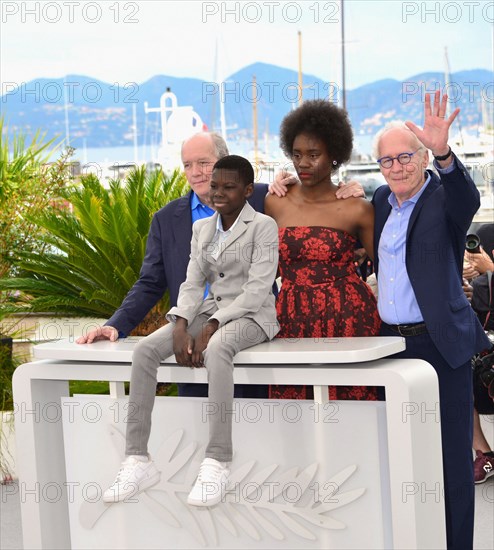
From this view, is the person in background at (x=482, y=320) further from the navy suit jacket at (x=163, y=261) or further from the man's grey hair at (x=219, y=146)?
the man's grey hair at (x=219, y=146)

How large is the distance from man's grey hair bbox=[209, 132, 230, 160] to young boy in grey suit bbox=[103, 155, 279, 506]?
476mm

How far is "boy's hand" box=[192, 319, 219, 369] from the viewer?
11.4ft

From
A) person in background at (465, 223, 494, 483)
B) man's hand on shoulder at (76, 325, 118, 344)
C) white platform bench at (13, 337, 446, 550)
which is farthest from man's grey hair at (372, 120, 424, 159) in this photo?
person in background at (465, 223, 494, 483)

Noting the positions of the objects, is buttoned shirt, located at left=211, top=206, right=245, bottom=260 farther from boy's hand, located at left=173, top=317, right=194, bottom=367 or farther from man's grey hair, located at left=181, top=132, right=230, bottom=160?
man's grey hair, located at left=181, top=132, right=230, bottom=160

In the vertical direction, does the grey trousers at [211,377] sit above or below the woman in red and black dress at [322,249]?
below

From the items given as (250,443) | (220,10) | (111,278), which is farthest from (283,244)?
(111,278)

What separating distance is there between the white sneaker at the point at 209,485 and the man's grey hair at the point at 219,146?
4.74 feet

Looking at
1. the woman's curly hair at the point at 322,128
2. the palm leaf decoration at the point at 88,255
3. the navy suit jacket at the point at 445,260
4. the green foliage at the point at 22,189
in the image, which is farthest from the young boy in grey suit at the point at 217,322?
the green foliage at the point at 22,189

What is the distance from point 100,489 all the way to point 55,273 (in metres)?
3.53

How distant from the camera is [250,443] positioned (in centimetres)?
363

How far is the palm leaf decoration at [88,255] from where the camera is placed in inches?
279

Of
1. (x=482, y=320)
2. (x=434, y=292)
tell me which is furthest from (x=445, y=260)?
(x=482, y=320)

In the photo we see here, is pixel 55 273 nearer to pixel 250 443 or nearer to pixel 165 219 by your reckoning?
pixel 165 219

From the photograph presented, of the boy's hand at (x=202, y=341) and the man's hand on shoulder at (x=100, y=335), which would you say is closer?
the boy's hand at (x=202, y=341)
